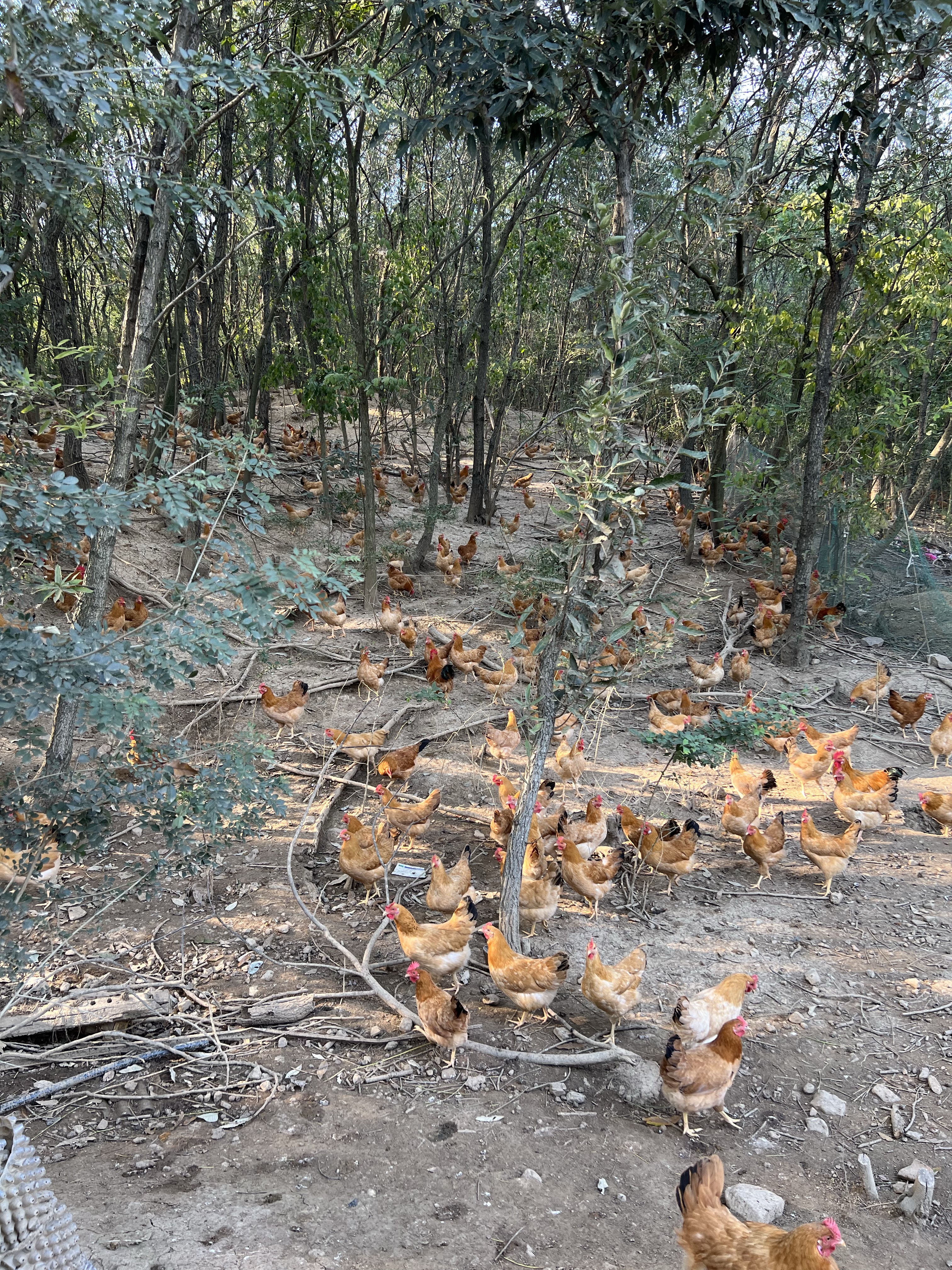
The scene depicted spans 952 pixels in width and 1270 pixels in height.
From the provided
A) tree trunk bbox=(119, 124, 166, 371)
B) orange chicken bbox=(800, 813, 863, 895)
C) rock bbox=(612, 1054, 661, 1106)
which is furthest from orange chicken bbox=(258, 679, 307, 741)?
orange chicken bbox=(800, 813, 863, 895)

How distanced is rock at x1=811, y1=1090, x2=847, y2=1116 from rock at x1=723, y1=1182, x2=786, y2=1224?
0.67m

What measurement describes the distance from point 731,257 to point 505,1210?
13.4 m

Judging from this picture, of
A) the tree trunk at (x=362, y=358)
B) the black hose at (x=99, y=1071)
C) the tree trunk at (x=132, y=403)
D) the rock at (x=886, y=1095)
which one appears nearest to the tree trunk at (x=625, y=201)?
the tree trunk at (x=132, y=403)

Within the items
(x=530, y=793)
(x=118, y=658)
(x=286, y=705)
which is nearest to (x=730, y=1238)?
(x=530, y=793)

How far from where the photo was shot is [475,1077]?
4.07m

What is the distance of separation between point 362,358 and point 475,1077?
25.0 feet

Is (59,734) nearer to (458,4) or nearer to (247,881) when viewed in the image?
(247,881)

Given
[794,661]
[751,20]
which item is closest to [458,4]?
[751,20]

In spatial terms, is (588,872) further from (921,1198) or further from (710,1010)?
(921,1198)

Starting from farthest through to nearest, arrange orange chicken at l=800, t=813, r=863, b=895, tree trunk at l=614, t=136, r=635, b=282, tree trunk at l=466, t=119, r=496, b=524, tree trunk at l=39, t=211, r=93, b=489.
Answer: tree trunk at l=466, t=119, r=496, b=524 → tree trunk at l=39, t=211, r=93, b=489 → orange chicken at l=800, t=813, r=863, b=895 → tree trunk at l=614, t=136, r=635, b=282

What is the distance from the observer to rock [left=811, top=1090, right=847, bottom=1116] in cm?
389

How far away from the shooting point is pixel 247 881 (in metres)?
5.64

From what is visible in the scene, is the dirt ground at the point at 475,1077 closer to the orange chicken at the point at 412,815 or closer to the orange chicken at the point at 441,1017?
the orange chicken at the point at 441,1017

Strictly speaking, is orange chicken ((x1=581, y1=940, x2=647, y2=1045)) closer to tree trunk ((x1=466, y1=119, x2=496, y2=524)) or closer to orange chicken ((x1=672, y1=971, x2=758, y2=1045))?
orange chicken ((x1=672, y1=971, x2=758, y2=1045))
